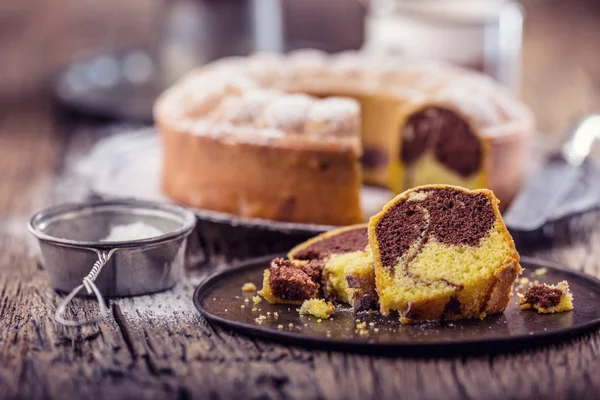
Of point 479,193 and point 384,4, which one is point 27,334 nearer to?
point 479,193

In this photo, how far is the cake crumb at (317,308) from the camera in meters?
2.71

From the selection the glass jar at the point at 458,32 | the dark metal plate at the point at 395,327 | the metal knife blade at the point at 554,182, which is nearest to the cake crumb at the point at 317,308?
Result: the dark metal plate at the point at 395,327

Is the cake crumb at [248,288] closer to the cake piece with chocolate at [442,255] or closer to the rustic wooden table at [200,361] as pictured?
the rustic wooden table at [200,361]

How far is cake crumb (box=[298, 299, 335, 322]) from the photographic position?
2715 millimetres

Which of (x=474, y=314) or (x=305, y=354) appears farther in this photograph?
(x=474, y=314)

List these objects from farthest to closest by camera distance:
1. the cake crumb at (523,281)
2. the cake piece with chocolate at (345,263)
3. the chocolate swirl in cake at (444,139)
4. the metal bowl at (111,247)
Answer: the chocolate swirl in cake at (444,139), the cake crumb at (523,281), the metal bowl at (111,247), the cake piece with chocolate at (345,263)

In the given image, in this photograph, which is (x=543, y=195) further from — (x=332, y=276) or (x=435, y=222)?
(x=332, y=276)

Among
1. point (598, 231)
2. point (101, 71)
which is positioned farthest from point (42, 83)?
point (598, 231)

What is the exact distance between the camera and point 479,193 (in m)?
2.79

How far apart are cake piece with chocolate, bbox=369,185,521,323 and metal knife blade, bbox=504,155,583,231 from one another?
28.4 inches

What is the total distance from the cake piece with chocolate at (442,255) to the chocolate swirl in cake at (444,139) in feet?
4.35

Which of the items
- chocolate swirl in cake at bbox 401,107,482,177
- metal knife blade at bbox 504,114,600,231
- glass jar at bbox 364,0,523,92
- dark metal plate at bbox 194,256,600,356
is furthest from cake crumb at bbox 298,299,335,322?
glass jar at bbox 364,0,523,92

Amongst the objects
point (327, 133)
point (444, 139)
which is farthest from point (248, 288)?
point (444, 139)

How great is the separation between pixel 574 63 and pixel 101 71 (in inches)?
138
